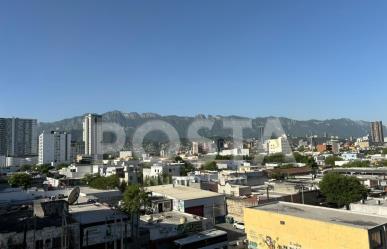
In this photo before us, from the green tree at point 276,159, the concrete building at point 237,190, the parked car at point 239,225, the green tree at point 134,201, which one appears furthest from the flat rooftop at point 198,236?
the green tree at point 276,159

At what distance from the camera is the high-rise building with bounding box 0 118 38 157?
3327 inches

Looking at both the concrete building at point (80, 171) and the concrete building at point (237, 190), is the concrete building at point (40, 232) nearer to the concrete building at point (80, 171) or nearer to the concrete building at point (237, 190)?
the concrete building at point (237, 190)

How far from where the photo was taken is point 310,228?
12.2 m

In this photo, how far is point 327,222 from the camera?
11.7m

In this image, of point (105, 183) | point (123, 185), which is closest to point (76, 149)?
point (123, 185)

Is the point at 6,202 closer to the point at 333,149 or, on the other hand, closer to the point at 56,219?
the point at 56,219

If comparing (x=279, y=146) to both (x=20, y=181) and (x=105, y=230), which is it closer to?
(x=20, y=181)

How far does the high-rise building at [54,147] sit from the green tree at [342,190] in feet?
220

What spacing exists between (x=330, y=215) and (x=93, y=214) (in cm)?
1097

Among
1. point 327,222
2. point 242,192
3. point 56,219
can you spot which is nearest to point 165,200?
point 242,192

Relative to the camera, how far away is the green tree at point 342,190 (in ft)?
72.5

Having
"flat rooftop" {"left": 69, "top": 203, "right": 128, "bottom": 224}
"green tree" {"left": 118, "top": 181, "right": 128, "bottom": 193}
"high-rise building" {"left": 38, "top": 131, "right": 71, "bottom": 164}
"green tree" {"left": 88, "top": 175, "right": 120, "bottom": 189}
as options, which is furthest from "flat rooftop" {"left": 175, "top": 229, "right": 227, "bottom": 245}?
"high-rise building" {"left": 38, "top": 131, "right": 71, "bottom": 164}

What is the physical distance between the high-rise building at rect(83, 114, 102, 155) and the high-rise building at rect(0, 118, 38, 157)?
1418 centimetres

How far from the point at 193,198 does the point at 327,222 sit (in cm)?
1175
